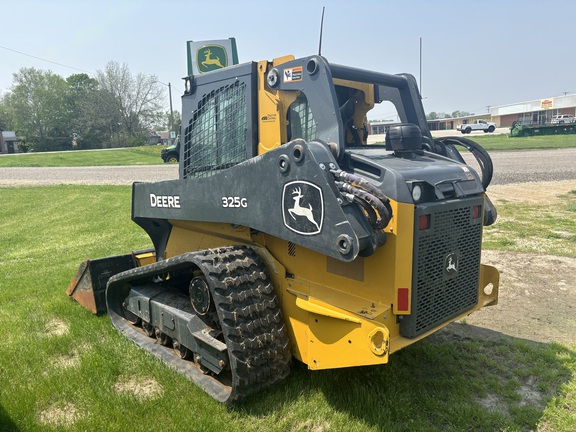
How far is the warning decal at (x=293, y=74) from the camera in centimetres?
349

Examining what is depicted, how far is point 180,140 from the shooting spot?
4.56 metres

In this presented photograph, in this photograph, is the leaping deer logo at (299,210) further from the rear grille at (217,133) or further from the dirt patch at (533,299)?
the dirt patch at (533,299)

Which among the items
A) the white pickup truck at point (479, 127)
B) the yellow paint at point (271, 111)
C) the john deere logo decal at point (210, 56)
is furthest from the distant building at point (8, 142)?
the yellow paint at point (271, 111)

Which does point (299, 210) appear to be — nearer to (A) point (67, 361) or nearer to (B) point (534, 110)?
(A) point (67, 361)

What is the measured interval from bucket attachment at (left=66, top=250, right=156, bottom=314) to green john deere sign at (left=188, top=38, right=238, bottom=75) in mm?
7362

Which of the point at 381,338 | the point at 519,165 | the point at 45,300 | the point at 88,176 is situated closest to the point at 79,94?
the point at 88,176

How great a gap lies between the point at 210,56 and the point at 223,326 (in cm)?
989

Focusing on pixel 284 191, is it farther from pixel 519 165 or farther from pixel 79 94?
pixel 79 94

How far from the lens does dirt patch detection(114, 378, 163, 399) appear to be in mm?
3697

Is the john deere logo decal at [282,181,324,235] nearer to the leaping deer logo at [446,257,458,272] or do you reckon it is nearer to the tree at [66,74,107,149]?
the leaping deer logo at [446,257,458,272]

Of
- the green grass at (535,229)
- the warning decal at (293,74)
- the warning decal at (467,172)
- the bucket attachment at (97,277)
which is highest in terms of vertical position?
the warning decal at (293,74)

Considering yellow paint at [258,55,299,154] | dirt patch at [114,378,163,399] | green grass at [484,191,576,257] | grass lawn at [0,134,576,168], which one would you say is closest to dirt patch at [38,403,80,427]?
dirt patch at [114,378,163,399]

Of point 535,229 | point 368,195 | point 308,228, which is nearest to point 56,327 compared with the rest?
point 308,228

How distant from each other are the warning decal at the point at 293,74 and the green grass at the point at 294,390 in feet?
7.61
